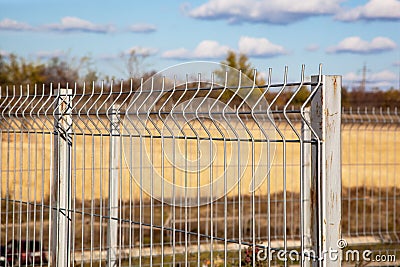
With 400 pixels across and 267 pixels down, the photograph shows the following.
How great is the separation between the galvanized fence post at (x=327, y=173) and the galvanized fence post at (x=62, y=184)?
220cm

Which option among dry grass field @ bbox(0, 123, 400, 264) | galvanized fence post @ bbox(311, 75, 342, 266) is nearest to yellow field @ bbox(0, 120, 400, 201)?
dry grass field @ bbox(0, 123, 400, 264)

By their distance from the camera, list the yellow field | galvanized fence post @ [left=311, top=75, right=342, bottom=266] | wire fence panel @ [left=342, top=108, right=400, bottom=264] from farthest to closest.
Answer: wire fence panel @ [left=342, top=108, right=400, bottom=264] < the yellow field < galvanized fence post @ [left=311, top=75, right=342, bottom=266]

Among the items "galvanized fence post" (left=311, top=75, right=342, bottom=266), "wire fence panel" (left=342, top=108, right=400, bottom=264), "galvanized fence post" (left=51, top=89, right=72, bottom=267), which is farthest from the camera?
"wire fence panel" (left=342, top=108, right=400, bottom=264)

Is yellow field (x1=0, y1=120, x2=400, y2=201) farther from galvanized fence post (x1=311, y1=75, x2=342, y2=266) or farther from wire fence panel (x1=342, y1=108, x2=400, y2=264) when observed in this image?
galvanized fence post (x1=311, y1=75, x2=342, y2=266)

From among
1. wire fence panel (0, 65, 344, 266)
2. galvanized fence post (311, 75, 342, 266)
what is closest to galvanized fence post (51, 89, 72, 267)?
wire fence panel (0, 65, 344, 266)

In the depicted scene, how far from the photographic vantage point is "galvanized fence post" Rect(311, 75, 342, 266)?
2445 mm

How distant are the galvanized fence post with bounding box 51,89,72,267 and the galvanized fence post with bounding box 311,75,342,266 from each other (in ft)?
7.22

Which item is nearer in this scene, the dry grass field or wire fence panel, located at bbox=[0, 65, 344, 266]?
wire fence panel, located at bbox=[0, 65, 344, 266]

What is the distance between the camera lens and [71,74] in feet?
82.3

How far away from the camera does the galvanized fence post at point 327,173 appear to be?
2445mm

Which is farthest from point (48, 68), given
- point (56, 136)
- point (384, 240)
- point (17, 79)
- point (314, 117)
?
point (314, 117)

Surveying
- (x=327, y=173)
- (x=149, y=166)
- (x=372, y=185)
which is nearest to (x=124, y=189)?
(x=372, y=185)

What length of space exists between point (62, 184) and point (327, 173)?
2.34 metres

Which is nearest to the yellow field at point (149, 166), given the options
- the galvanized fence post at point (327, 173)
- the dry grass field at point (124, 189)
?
the dry grass field at point (124, 189)
